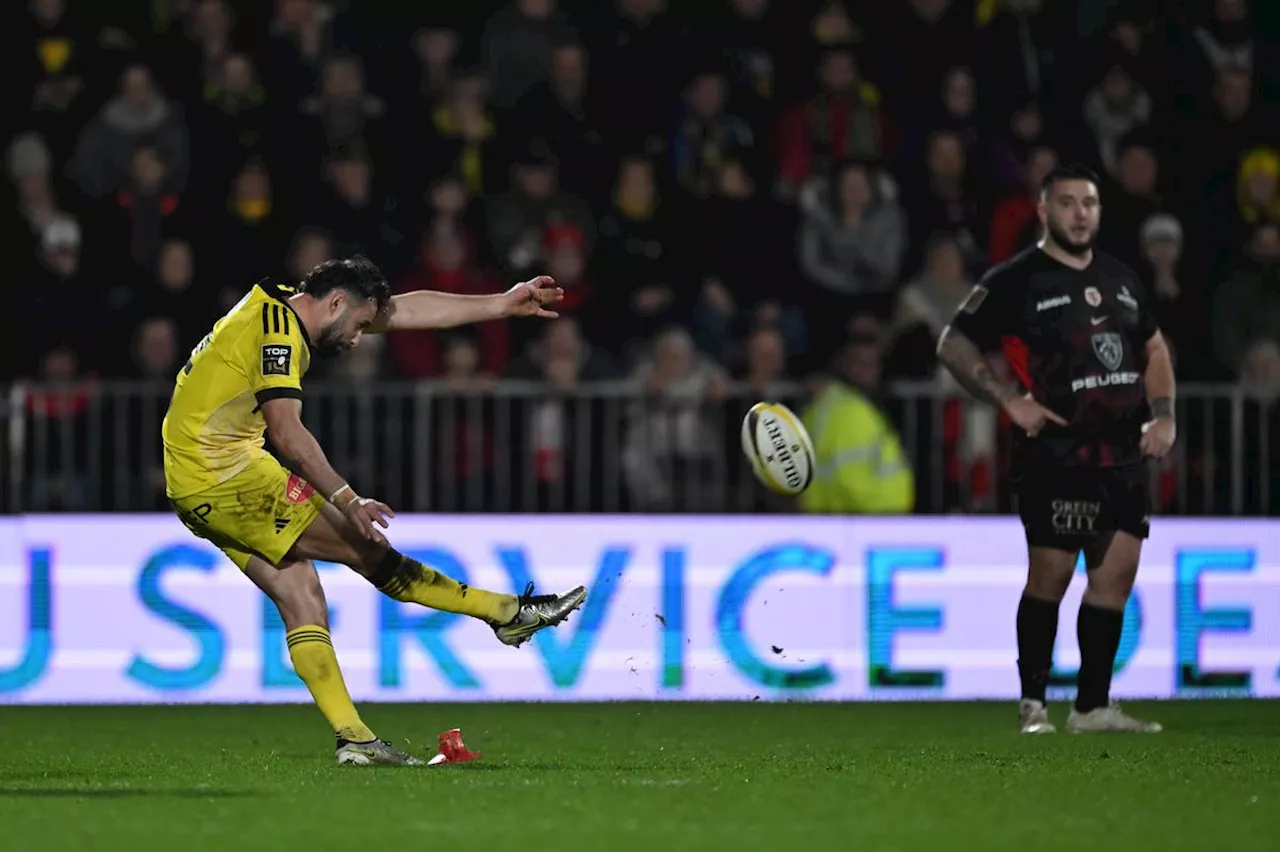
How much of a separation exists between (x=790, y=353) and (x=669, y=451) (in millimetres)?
1759

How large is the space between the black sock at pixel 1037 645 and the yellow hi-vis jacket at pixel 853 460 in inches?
114

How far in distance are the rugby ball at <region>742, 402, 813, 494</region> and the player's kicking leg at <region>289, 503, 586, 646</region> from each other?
2.36 meters

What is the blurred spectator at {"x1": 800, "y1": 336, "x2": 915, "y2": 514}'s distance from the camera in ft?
44.8

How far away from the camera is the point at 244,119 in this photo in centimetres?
1571

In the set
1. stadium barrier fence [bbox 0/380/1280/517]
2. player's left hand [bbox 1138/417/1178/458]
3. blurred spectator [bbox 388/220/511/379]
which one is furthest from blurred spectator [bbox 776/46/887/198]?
player's left hand [bbox 1138/417/1178/458]

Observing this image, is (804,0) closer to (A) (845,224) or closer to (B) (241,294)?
(A) (845,224)

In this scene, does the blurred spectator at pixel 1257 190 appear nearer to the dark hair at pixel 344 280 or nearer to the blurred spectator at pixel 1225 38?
the blurred spectator at pixel 1225 38

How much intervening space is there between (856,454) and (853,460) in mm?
39

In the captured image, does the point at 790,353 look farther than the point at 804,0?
No

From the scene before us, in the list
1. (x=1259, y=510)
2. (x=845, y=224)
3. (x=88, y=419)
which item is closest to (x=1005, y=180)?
(x=845, y=224)

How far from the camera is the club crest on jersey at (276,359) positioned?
28.2ft

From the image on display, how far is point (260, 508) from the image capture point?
8.91 meters

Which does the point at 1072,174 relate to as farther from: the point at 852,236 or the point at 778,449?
the point at 852,236

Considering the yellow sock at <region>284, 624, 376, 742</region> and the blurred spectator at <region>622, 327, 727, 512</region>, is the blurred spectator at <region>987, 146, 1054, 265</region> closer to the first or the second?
the blurred spectator at <region>622, 327, 727, 512</region>
